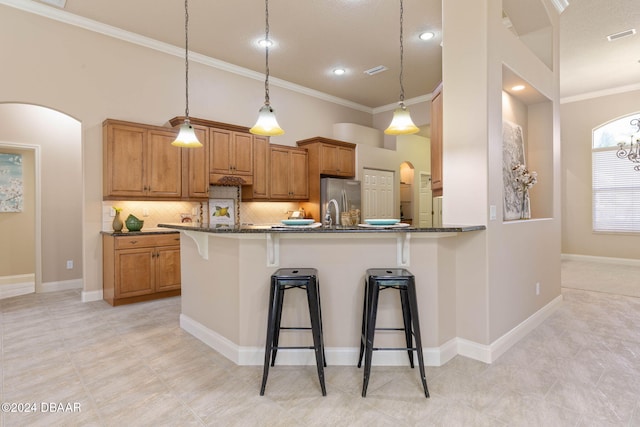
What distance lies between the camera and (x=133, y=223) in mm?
4535

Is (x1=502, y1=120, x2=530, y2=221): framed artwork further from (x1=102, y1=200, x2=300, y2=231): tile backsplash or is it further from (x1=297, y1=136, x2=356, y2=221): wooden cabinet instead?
(x1=102, y1=200, x2=300, y2=231): tile backsplash

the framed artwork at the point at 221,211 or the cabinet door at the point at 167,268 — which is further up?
the framed artwork at the point at 221,211

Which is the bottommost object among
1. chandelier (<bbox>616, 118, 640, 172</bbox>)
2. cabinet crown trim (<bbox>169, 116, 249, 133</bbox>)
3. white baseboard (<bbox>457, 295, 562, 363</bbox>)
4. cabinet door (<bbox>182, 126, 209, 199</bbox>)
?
white baseboard (<bbox>457, 295, 562, 363</bbox>)

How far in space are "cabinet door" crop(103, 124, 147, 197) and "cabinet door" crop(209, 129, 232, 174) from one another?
893 mm

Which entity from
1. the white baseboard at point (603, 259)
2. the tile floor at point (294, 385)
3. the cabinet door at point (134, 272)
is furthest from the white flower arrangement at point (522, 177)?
the white baseboard at point (603, 259)

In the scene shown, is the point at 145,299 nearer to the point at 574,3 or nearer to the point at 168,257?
the point at 168,257

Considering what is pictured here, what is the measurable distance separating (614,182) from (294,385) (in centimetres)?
784

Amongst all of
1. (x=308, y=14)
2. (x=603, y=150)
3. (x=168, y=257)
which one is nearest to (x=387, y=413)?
(x=168, y=257)

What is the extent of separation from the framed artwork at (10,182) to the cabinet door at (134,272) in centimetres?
242

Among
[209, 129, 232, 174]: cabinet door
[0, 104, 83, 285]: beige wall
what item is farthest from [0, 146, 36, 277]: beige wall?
[209, 129, 232, 174]: cabinet door

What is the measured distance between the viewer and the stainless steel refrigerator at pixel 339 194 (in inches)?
248

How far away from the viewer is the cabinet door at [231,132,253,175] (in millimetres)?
5402

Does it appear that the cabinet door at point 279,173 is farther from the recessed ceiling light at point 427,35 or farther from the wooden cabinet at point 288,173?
the recessed ceiling light at point 427,35

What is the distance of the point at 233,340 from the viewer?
276 centimetres
